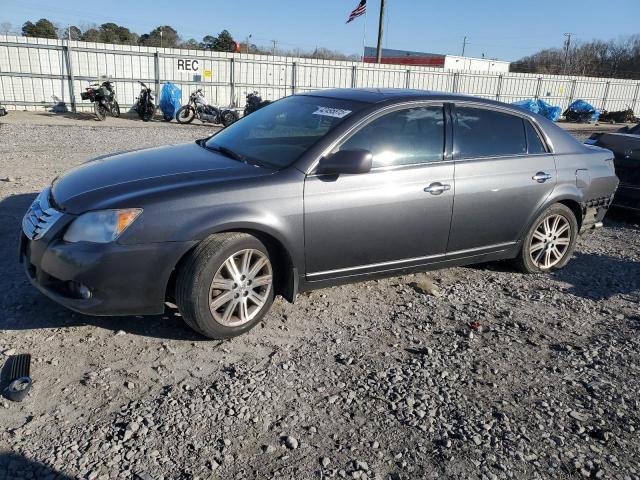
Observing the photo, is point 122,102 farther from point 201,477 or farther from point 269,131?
point 201,477

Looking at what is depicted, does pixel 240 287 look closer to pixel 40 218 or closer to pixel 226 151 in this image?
pixel 226 151

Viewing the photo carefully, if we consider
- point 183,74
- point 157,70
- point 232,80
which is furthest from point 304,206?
point 232,80

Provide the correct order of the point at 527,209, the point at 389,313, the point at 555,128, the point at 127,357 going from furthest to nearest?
the point at 555,128 → the point at 527,209 → the point at 389,313 → the point at 127,357

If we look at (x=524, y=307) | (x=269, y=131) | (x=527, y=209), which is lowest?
(x=524, y=307)

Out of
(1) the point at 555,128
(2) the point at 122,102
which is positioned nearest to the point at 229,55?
(2) the point at 122,102

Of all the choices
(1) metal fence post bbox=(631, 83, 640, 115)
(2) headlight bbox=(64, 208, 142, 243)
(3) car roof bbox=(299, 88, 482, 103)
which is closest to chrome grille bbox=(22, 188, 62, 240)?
(2) headlight bbox=(64, 208, 142, 243)

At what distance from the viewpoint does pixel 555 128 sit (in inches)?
204

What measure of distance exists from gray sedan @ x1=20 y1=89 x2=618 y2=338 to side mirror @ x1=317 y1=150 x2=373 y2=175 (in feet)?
0.05

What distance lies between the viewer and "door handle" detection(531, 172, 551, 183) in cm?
480

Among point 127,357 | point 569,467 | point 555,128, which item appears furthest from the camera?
point 555,128

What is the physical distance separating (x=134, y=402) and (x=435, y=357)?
192cm

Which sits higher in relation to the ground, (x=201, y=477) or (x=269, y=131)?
(x=269, y=131)

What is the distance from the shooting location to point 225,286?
351 cm

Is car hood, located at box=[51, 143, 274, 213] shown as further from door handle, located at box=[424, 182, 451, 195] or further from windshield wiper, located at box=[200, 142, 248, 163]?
door handle, located at box=[424, 182, 451, 195]
